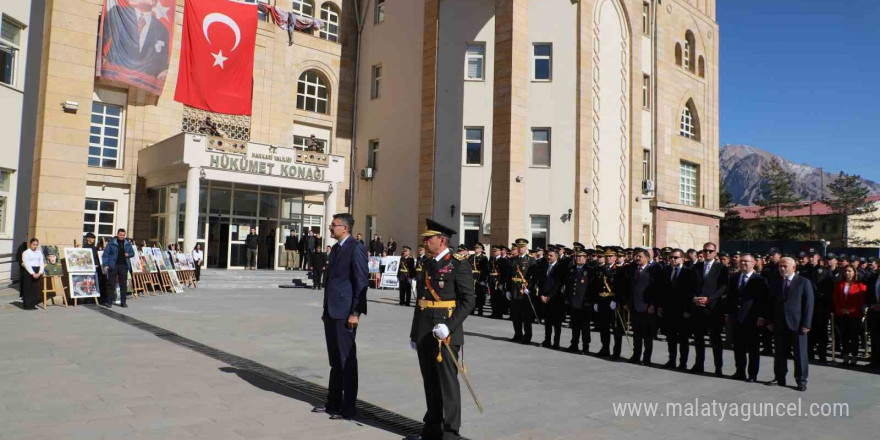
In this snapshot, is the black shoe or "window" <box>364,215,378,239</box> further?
"window" <box>364,215,378,239</box>

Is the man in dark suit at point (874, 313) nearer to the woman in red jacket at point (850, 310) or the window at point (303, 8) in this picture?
the woman in red jacket at point (850, 310)

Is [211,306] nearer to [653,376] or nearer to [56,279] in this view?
[56,279]

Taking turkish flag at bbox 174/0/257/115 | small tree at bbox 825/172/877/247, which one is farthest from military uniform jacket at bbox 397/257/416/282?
small tree at bbox 825/172/877/247

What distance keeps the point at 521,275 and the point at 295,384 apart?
21.0ft

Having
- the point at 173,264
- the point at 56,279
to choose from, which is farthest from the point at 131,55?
the point at 56,279

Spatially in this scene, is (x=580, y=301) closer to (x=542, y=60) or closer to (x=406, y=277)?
(x=406, y=277)

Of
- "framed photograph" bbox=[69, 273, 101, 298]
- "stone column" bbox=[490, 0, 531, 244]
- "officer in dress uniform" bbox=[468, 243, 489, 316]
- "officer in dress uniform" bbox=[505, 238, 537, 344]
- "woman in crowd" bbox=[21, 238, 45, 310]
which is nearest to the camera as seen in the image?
"officer in dress uniform" bbox=[505, 238, 537, 344]

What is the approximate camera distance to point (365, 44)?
32.2 meters

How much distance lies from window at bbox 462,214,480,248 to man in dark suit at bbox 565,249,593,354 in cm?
1420

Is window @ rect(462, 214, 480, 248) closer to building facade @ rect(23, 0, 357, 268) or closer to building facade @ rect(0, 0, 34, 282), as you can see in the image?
building facade @ rect(23, 0, 357, 268)

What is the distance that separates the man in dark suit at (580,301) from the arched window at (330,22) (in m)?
24.5

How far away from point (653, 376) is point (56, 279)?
567 inches

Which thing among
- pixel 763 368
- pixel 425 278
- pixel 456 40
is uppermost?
pixel 456 40

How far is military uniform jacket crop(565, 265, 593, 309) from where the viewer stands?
11086mm
